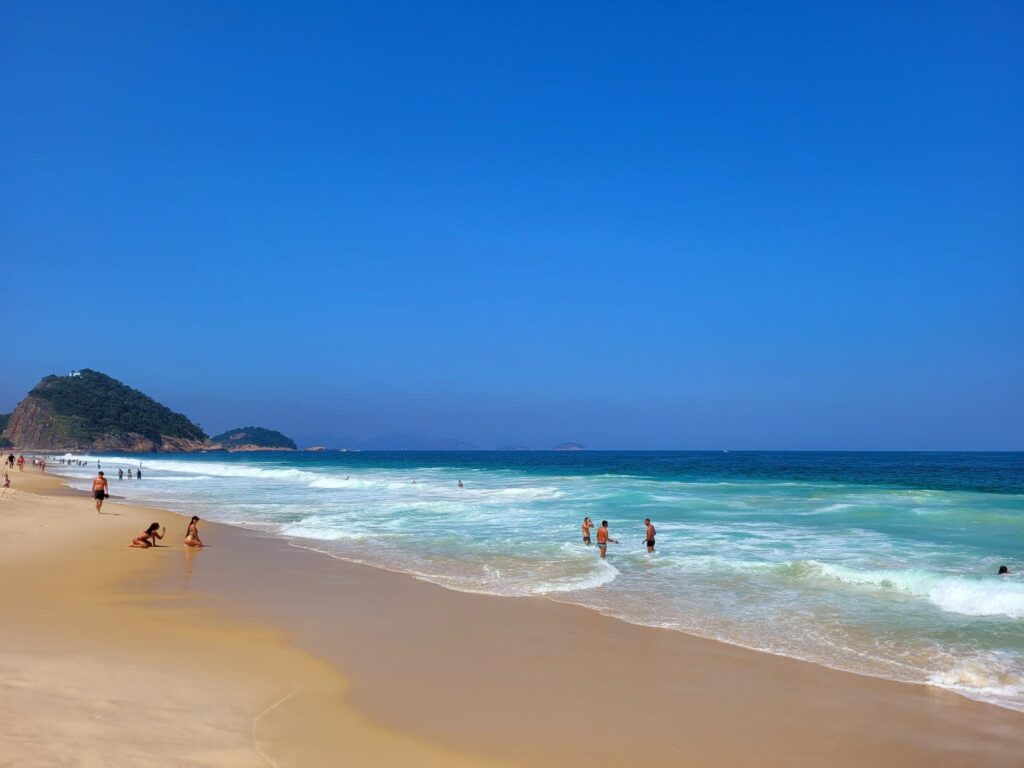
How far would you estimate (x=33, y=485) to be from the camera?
40.5 meters

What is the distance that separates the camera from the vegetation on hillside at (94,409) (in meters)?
171

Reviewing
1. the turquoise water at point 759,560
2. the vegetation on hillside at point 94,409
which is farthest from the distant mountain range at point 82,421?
the turquoise water at point 759,560

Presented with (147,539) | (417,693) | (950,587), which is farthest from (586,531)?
(417,693)

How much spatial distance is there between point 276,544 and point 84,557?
476cm

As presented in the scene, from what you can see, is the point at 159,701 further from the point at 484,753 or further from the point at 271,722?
the point at 484,753

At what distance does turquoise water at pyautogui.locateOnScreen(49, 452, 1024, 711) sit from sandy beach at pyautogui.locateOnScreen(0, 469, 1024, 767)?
131 cm

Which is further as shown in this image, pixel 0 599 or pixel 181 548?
pixel 181 548

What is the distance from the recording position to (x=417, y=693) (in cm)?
744

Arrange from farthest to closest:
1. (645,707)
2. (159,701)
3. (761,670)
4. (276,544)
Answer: (276,544) → (761,670) → (645,707) → (159,701)

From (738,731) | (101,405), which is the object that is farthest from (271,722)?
(101,405)

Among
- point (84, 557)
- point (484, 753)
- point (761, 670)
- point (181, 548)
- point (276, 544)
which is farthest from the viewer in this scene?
point (276, 544)

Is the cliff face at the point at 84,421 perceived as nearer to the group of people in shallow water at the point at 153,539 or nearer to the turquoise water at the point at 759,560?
the turquoise water at the point at 759,560

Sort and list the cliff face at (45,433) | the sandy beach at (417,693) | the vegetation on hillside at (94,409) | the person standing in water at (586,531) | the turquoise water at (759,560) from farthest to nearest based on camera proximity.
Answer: the vegetation on hillside at (94,409)
the cliff face at (45,433)
the person standing in water at (586,531)
the turquoise water at (759,560)
the sandy beach at (417,693)

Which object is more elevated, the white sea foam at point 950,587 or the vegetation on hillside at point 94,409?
the vegetation on hillside at point 94,409
